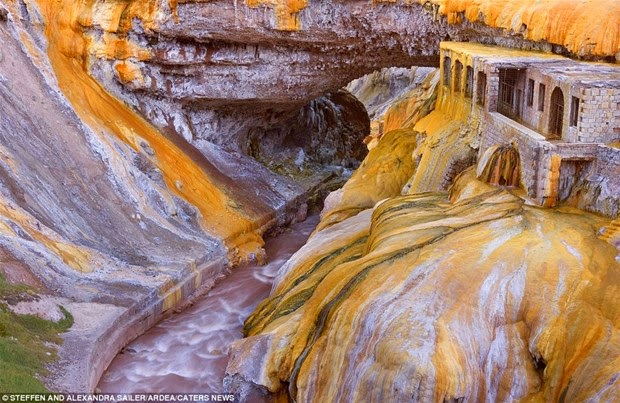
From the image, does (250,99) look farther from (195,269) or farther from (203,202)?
(195,269)

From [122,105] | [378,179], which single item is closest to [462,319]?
[378,179]

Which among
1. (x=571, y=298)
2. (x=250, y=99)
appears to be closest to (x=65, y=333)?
(x=571, y=298)

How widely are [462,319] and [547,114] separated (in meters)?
6.22

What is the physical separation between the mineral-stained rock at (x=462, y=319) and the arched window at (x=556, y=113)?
84.3 inches

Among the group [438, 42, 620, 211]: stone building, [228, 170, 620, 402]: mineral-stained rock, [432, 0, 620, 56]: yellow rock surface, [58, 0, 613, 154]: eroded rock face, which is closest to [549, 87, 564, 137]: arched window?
[438, 42, 620, 211]: stone building

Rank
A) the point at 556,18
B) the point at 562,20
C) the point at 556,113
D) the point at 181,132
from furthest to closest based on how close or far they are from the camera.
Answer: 1. the point at 181,132
2. the point at 556,18
3. the point at 562,20
4. the point at 556,113

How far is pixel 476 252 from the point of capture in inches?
534

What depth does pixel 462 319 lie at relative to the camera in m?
12.5

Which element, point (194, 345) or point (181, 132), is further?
point (181, 132)

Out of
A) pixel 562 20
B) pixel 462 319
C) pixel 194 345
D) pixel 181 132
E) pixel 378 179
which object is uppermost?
pixel 562 20

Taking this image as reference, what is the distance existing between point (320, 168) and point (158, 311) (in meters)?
14.0

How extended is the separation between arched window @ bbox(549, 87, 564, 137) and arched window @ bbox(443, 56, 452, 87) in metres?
5.52

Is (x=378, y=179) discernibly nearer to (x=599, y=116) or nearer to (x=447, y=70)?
(x=447, y=70)

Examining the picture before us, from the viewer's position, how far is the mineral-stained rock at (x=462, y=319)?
1176cm
